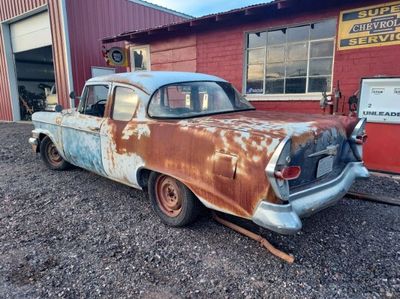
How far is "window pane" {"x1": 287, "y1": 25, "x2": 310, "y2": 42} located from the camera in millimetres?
6180

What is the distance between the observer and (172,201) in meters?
3.27

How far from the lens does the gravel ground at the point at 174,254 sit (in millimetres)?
2268

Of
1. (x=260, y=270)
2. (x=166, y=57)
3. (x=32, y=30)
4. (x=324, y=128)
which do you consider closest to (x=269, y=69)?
(x=166, y=57)

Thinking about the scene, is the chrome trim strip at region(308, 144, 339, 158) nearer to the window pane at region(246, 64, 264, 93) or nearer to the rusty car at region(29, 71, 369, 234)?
the rusty car at region(29, 71, 369, 234)

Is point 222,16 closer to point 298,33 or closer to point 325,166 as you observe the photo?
point 298,33

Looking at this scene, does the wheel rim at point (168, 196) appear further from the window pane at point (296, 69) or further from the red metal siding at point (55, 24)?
the red metal siding at point (55, 24)

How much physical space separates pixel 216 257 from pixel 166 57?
23.2 ft

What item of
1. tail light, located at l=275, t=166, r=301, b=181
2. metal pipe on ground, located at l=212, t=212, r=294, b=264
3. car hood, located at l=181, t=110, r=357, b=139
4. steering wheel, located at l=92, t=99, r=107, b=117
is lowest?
metal pipe on ground, located at l=212, t=212, r=294, b=264

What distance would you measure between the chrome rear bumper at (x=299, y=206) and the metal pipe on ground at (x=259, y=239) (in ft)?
1.42

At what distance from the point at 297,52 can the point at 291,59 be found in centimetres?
19

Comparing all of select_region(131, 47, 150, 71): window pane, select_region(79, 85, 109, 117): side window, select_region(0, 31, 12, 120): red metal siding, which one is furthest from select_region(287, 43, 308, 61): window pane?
select_region(0, 31, 12, 120): red metal siding

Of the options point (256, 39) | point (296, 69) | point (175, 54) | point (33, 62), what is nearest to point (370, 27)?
point (296, 69)

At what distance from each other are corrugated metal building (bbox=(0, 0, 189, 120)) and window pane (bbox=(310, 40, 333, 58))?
879 centimetres

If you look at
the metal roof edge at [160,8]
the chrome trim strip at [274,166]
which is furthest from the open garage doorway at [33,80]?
the chrome trim strip at [274,166]
